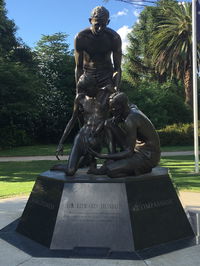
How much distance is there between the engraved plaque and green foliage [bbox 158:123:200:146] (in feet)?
74.0

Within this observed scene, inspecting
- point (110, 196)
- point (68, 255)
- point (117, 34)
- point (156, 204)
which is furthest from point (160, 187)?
point (117, 34)

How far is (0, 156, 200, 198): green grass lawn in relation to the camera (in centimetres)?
1047

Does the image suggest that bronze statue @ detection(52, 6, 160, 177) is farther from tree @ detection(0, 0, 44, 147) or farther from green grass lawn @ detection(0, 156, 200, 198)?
tree @ detection(0, 0, 44, 147)

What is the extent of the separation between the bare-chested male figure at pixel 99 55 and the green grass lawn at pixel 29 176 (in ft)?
9.17

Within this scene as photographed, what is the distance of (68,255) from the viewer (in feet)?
14.8

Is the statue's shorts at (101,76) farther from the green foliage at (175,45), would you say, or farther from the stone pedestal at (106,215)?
the green foliage at (175,45)

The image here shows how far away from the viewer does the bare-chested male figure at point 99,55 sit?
6.78 meters

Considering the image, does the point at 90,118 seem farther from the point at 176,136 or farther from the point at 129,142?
the point at 176,136

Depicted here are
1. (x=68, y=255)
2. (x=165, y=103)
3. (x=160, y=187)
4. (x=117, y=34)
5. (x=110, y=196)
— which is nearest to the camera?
(x=68, y=255)

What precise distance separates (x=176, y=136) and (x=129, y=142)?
2255 centimetres

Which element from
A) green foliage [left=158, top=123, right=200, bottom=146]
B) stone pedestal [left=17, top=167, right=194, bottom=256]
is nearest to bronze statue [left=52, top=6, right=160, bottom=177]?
stone pedestal [left=17, top=167, right=194, bottom=256]

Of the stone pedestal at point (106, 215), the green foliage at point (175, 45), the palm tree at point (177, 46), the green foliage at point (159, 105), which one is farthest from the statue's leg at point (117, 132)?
the palm tree at point (177, 46)

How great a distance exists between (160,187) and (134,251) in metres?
1.10

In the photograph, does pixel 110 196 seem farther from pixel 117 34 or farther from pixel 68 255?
pixel 117 34
